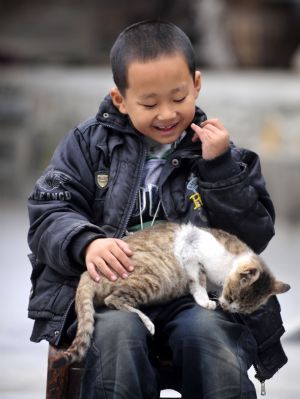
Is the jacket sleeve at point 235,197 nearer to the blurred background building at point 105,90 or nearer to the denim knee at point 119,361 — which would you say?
the denim knee at point 119,361

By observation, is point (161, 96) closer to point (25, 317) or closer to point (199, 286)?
point (199, 286)

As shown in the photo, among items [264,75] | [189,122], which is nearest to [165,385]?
[189,122]

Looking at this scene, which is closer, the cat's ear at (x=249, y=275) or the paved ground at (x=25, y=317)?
the cat's ear at (x=249, y=275)

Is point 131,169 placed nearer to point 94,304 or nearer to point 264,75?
point 94,304

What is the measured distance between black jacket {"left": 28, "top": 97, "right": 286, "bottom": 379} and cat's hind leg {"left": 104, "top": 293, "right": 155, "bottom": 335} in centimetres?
12

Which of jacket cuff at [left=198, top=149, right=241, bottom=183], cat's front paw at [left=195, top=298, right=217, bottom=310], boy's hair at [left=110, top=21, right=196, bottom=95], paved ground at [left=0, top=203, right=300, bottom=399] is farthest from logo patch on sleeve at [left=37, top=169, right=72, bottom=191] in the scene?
paved ground at [left=0, top=203, right=300, bottom=399]

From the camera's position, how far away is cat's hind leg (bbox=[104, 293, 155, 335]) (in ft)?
10.5

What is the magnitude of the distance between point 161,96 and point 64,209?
0.46 m

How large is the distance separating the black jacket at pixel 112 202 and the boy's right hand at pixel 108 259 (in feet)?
0.18

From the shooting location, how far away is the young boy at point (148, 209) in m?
3.15

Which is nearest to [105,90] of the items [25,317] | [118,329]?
[25,317]

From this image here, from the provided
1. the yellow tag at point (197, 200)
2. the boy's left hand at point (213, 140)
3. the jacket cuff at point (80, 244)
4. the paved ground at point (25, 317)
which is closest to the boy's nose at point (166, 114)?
the boy's left hand at point (213, 140)

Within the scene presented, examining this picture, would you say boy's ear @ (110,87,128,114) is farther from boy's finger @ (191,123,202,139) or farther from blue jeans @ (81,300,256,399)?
blue jeans @ (81,300,256,399)

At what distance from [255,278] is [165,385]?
17.0 inches
